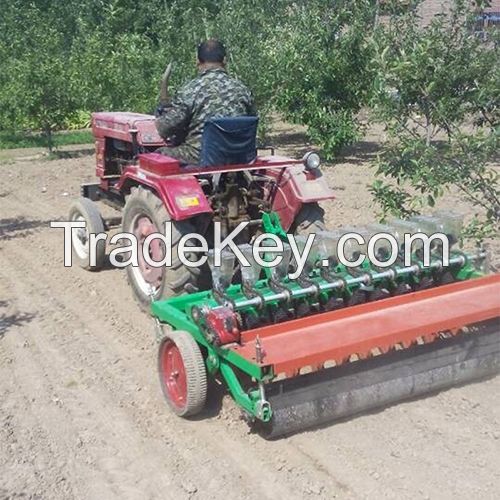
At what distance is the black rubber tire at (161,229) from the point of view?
519 cm

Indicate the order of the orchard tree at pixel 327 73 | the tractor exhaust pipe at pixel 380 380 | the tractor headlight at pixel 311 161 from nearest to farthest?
the tractor exhaust pipe at pixel 380 380 → the tractor headlight at pixel 311 161 → the orchard tree at pixel 327 73

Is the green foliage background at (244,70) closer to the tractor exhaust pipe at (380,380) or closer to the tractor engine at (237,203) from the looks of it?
the tractor engine at (237,203)

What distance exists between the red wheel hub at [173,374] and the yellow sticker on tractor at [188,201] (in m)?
1.11

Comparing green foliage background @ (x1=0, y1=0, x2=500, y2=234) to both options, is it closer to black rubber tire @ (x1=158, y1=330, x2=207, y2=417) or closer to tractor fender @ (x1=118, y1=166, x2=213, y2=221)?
tractor fender @ (x1=118, y1=166, x2=213, y2=221)

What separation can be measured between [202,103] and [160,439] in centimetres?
251

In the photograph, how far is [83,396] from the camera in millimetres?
4504

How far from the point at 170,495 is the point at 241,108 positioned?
3.00m

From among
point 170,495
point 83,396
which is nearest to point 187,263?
point 83,396

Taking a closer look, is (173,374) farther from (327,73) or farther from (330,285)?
(327,73)

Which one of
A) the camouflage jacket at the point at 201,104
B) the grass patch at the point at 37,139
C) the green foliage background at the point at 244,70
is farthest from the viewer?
the grass patch at the point at 37,139

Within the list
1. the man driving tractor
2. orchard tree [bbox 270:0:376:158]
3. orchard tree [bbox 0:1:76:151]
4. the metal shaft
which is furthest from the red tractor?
orchard tree [bbox 0:1:76:151]

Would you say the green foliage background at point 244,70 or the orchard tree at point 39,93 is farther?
the orchard tree at point 39,93

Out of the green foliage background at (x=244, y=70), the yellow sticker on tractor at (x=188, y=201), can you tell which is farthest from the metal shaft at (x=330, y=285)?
the green foliage background at (x=244, y=70)

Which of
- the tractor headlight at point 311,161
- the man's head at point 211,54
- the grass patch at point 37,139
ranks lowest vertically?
the grass patch at point 37,139
